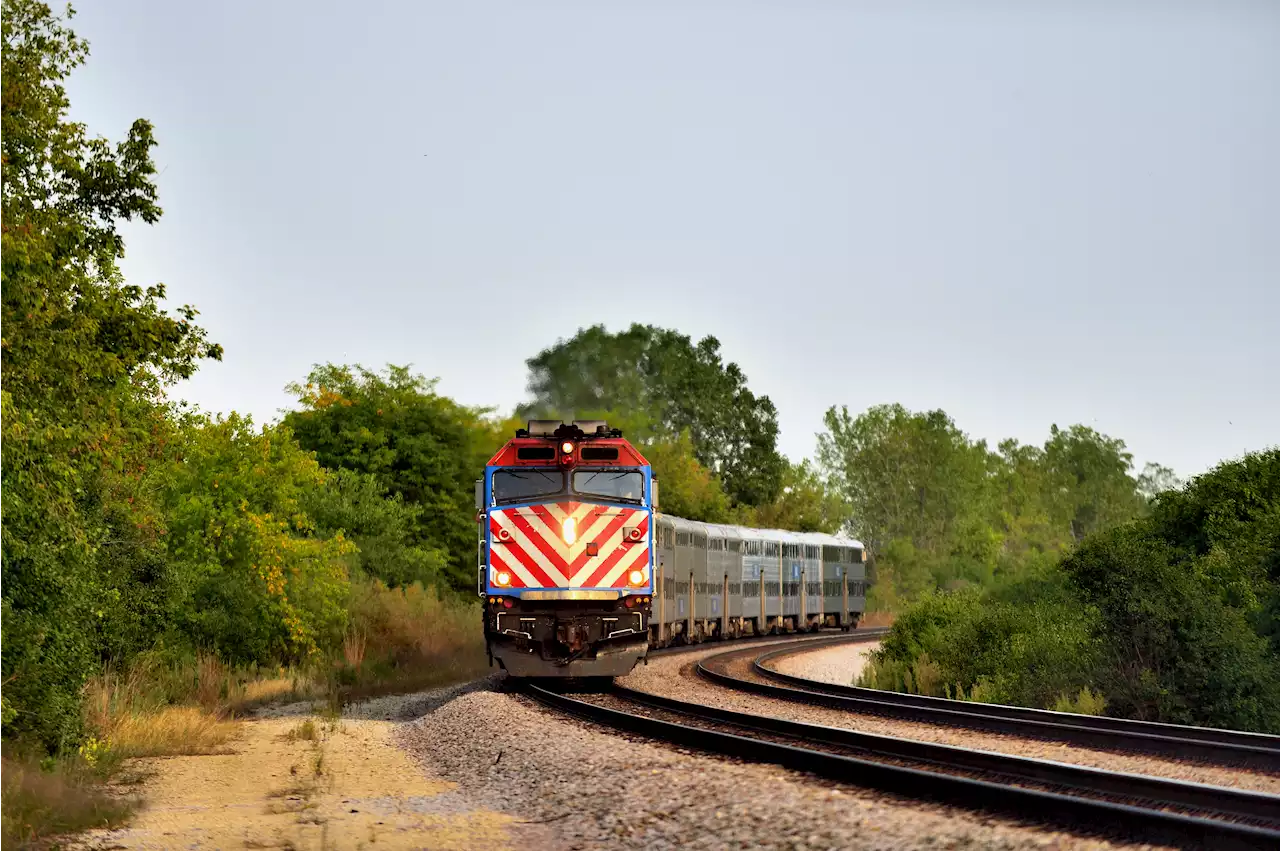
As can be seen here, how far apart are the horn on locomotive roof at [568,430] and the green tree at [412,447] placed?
98.0ft

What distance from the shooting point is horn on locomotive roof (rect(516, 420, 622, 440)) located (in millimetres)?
21672

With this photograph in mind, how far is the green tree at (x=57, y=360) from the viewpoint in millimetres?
13070

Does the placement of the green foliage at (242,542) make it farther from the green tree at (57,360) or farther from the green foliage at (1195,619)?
the green foliage at (1195,619)

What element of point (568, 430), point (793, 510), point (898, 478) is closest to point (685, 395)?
point (793, 510)

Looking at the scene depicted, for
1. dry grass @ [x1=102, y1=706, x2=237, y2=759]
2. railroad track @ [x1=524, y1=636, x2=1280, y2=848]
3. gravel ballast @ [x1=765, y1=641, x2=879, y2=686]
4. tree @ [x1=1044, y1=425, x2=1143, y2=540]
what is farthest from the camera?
tree @ [x1=1044, y1=425, x2=1143, y2=540]

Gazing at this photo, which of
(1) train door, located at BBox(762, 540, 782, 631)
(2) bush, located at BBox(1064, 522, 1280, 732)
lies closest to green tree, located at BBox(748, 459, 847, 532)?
(1) train door, located at BBox(762, 540, 782, 631)

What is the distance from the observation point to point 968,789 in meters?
9.88

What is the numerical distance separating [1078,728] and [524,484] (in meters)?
9.68

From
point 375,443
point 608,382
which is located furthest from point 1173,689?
point 608,382

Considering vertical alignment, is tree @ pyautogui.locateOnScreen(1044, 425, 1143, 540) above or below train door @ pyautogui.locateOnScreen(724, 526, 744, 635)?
above

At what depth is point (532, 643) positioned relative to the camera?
68.4ft

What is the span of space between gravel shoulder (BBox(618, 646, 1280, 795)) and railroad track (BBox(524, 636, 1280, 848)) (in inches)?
54.9

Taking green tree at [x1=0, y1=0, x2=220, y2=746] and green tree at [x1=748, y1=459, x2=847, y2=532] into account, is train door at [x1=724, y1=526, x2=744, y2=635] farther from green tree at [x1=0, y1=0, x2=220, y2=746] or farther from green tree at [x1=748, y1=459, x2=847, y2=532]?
green tree at [x1=748, y1=459, x2=847, y2=532]

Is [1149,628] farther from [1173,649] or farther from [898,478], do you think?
[898,478]
